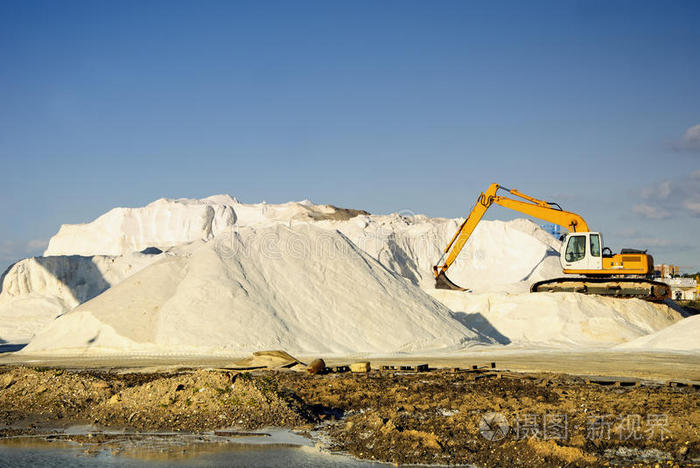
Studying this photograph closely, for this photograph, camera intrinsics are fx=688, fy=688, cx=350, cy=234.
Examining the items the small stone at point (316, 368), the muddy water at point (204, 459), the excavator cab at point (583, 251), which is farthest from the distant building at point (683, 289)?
the muddy water at point (204, 459)

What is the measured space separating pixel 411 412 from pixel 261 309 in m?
8.81

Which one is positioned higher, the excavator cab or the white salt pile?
the excavator cab

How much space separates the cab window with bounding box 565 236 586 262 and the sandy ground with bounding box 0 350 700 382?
6.11 m

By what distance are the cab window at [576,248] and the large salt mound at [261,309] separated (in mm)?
4763

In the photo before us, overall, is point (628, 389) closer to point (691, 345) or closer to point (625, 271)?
point (691, 345)

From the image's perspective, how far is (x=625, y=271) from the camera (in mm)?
20953

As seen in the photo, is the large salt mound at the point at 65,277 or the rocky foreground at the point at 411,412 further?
the large salt mound at the point at 65,277

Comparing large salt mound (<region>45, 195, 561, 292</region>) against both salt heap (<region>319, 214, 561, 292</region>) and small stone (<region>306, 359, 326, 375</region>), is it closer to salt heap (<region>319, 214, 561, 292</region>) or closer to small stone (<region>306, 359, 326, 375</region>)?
salt heap (<region>319, 214, 561, 292</region>)

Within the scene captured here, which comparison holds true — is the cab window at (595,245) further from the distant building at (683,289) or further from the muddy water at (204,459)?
the distant building at (683,289)

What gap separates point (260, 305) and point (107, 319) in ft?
12.0

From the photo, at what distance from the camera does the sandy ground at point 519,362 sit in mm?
12086

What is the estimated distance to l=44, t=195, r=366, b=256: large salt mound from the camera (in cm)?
5138

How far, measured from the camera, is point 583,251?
21078 millimetres

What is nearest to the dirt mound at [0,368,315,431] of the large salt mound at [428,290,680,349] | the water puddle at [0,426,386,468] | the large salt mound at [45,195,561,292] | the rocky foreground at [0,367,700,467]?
the rocky foreground at [0,367,700,467]
